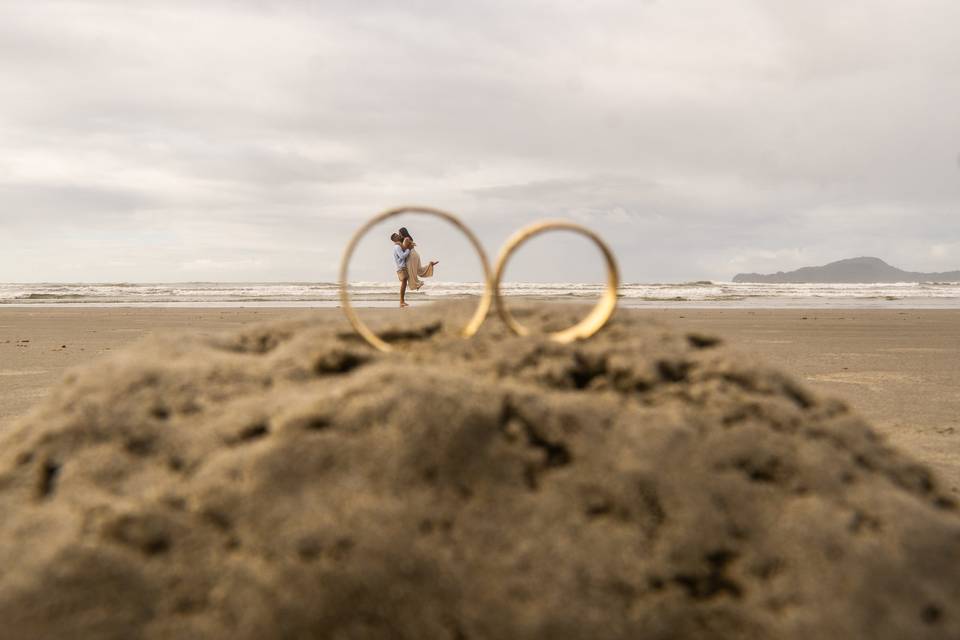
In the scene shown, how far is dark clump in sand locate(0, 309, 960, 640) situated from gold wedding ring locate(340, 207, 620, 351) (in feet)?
0.81

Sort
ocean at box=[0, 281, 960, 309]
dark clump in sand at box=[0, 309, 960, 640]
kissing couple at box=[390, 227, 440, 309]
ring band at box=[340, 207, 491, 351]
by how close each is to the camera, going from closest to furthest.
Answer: dark clump in sand at box=[0, 309, 960, 640], ring band at box=[340, 207, 491, 351], kissing couple at box=[390, 227, 440, 309], ocean at box=[0, 281, 960, 309]

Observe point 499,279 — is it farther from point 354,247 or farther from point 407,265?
point 407,265

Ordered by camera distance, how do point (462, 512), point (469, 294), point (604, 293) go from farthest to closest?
1. point (469, 294)
2. point (604, 293)
3. point (462, 512)

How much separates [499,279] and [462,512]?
32.8 inches

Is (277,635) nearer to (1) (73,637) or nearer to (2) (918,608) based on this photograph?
(1) (73,637)

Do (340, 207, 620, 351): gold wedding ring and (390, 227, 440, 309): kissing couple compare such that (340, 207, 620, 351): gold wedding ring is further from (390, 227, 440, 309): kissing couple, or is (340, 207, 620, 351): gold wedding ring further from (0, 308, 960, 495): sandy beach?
(390, 227, 440, 309): kissing couple

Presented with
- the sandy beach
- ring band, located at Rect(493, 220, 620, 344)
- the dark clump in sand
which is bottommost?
the sandy beach

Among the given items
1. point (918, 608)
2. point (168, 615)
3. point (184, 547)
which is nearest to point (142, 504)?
point (184, 547)

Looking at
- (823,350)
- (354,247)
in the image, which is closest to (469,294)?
(823,350)

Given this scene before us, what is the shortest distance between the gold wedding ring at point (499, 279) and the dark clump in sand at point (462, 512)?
247mm

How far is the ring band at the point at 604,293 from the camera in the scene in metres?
2.18

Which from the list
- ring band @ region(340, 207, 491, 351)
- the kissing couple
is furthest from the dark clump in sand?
the kissing couple

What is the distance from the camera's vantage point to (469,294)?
1100 inches

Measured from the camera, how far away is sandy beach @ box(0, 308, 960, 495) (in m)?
5.46
